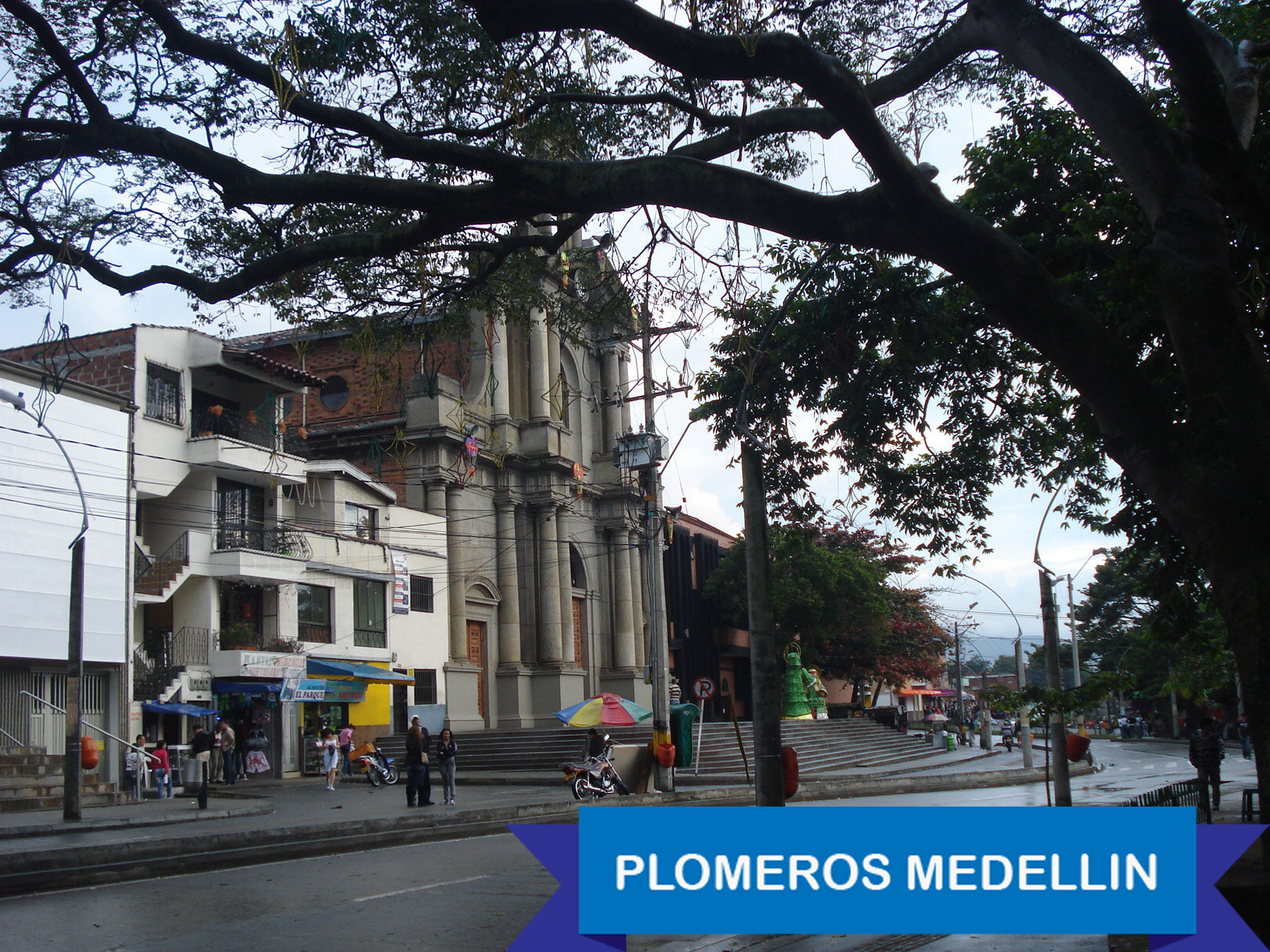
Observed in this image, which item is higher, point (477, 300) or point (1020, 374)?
point (477, 300)

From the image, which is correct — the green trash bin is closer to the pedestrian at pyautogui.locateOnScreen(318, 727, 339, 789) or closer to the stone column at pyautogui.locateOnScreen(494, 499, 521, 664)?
the pedestrian at pyautogui.locateOnScreen(318, 727, 339, 789)

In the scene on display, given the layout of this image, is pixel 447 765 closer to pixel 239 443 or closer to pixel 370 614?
pixel 239 443

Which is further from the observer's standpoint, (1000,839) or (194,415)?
(194,415)

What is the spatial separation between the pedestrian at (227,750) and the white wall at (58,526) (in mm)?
3176

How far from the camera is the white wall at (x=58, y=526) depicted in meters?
23.4

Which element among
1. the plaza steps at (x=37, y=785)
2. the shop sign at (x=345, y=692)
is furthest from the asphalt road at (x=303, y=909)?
the shop sign at (x=345, y=692)

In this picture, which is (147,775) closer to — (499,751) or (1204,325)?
(499,751)

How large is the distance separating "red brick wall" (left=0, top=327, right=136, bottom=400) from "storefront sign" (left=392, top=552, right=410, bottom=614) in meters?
10.00

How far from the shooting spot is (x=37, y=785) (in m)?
22.4

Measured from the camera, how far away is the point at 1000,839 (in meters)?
3.84

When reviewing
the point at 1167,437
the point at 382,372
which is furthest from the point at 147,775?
the point at 1167,437

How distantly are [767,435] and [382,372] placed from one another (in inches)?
225

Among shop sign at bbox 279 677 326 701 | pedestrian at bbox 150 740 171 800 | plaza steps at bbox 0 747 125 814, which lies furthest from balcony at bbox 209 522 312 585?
plaza steps at bbox 0 747 125 814

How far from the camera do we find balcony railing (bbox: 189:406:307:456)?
98.7 feet
